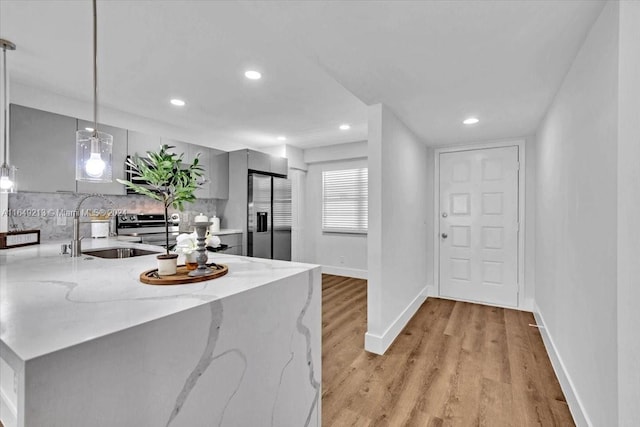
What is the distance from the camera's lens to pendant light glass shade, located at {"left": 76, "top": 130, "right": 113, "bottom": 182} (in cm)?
167

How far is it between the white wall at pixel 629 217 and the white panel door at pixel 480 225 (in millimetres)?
2907

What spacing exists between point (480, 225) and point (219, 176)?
150 inches

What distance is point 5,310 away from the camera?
881mm

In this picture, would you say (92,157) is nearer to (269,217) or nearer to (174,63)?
(174,63)

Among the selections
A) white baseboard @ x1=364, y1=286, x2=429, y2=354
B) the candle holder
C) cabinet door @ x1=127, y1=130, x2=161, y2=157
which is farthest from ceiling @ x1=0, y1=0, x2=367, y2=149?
white baseboard @ x1=364, y1=286, x2=429, y2=354

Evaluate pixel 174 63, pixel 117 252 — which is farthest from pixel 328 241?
pixel 174 63

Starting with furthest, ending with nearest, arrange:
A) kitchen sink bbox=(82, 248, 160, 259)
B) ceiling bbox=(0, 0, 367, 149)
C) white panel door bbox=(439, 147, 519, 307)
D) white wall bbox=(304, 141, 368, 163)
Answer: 1. white wall bbox=(304, 141, 368, 163)
2. white panel door bbox=(439, 147, 519, 307)
3. kitchen sink bbox=(82, 248, 160, 259)
4. ceiling bbox=(0, 0, 367, 149)

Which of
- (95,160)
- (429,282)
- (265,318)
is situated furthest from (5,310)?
(429,282)

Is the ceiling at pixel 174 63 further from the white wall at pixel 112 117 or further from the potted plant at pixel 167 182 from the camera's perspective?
the potted plant at pixel 167 182

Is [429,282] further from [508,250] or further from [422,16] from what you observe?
[422,16]

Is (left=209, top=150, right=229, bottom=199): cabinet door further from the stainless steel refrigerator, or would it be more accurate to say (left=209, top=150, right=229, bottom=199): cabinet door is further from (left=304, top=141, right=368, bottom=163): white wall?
(left=304, top=141, right=368, bottom=163): white wall

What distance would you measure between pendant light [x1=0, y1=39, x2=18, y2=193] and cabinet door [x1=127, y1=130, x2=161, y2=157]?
3.44 feet

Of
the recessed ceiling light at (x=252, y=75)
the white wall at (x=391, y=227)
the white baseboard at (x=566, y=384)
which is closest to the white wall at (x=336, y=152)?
the white wall at (x=391, y=227)

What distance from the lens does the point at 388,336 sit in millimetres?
2715
